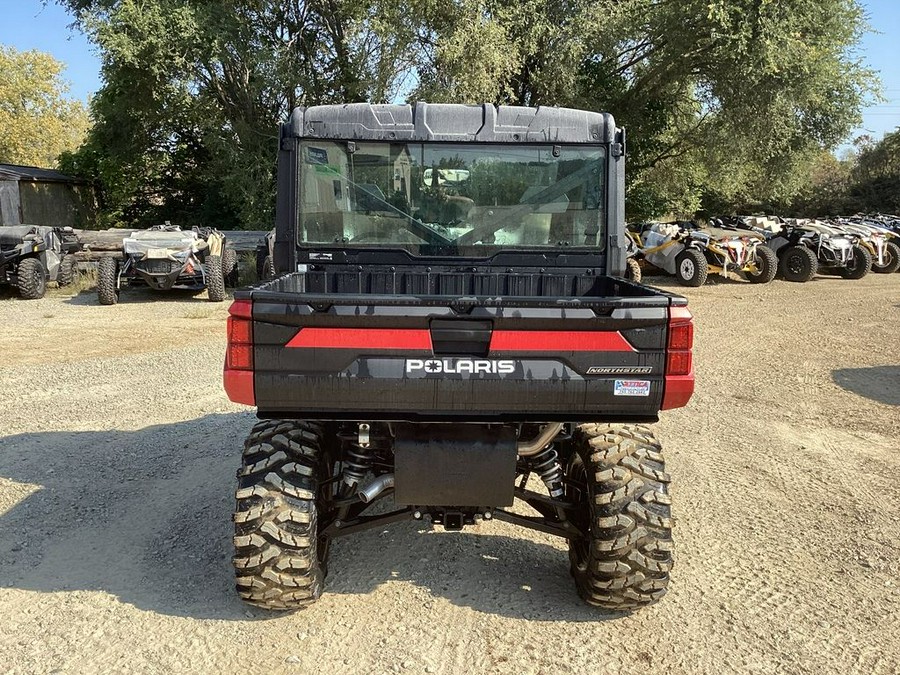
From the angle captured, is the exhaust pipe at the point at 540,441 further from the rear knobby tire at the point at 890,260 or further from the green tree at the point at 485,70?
the rear knobby tire at the point at 890,260

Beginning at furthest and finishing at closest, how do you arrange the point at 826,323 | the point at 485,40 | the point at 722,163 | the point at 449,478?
the point at 722,163 → the point at 485,40 → the point at 826,323 → the point at 449,478

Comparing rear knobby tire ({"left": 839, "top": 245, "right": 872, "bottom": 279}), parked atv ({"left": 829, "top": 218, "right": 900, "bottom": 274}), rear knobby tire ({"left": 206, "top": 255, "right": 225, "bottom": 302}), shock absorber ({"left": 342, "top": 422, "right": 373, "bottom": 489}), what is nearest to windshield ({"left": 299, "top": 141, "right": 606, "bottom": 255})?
shock absorber ({"left": 342, "top": 422, "right": 373, "bottom": 489})

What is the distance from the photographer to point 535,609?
125 inches

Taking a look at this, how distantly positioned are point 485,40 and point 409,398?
45.6ft

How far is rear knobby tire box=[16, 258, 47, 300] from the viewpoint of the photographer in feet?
41.2

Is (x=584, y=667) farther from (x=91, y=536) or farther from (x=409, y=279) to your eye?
(x=91, y=536)

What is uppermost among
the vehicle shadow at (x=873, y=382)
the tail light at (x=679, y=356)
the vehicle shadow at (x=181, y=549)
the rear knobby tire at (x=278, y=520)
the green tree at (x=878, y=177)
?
the green tree at (x=878, y=177)

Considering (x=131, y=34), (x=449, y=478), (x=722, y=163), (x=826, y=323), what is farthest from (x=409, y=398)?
(x=722, y=163)

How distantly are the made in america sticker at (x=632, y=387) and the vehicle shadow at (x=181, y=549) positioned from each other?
3.51 feet

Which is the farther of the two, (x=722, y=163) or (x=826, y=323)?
(x=722, y=163)

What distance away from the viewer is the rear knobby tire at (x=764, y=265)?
16.0 m

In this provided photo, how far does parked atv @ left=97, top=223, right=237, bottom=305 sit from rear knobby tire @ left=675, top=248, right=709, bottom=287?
9392 mm

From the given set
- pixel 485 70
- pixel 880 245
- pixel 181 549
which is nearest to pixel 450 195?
pixel 181 549

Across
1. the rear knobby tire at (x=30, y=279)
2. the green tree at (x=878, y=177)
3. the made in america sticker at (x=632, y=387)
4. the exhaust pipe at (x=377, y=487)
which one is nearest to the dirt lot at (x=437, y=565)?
the exhaust pipe at (x=377, y=487)
